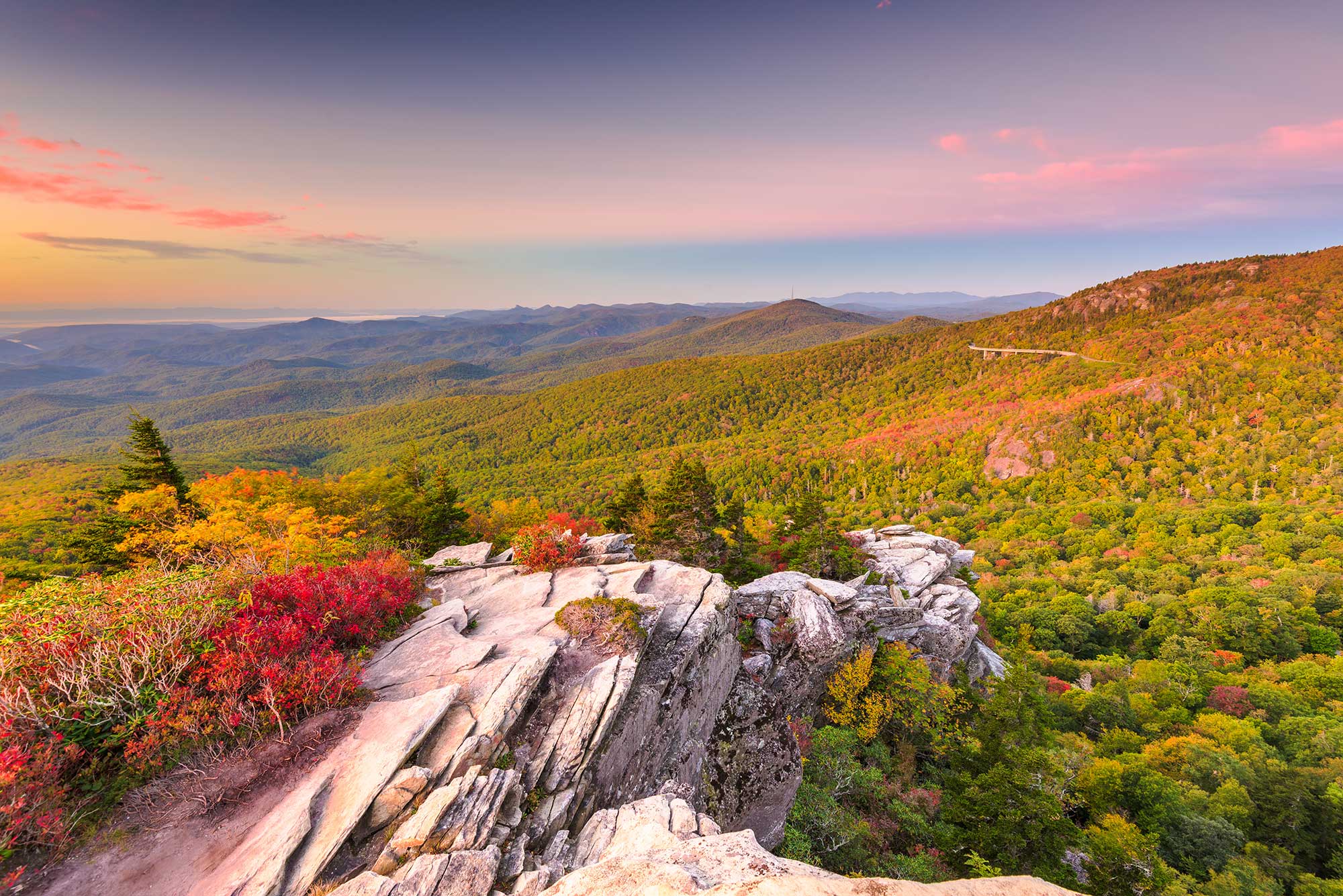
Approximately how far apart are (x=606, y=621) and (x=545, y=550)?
28.6 ft

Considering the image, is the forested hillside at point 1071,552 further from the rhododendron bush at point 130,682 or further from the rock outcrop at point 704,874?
the rock outcrop at point 704,874

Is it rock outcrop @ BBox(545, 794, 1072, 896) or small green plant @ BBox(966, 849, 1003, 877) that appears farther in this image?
small green plant @ BBox(966, 849, 1003, 877)

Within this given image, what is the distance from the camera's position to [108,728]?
11820mm

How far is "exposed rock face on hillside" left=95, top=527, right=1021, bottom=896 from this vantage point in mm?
10422

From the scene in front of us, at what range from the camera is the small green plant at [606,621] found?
61.0 feet

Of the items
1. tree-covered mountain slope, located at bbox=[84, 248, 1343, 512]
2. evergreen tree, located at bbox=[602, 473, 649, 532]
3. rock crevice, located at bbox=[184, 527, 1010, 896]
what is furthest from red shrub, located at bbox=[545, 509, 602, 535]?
tree-covered mountain slope, located at bbox=[84, 248, 1343, 512]

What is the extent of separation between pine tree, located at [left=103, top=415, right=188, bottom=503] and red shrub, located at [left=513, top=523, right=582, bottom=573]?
24.7 m

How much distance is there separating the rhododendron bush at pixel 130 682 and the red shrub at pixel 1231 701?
7952 centimetres

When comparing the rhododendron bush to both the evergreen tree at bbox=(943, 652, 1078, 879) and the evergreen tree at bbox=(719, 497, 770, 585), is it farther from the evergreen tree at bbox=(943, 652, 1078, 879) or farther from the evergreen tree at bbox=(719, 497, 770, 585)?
the evergreen tree at bbox=(943, 652, 1078, 879)

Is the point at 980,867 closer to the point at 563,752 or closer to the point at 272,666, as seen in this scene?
the point at 563,752

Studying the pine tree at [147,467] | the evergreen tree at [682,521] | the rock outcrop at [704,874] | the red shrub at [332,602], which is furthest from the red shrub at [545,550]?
the pine tree at [147,467]

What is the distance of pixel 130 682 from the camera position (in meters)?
11.9

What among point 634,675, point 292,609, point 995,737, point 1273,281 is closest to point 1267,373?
point 1273,281

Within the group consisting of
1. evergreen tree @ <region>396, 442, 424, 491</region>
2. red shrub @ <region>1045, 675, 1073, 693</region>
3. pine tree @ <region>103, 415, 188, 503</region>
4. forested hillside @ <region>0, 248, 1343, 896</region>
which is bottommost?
red shrub @ <region>1045, 675, 1073, 693</region>
